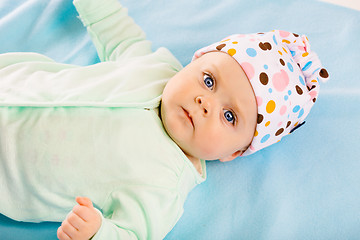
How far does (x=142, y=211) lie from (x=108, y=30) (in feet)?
2.21

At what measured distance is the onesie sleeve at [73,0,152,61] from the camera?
1.27 meters

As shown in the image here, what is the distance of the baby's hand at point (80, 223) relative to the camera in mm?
771

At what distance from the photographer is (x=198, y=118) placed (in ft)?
3.06

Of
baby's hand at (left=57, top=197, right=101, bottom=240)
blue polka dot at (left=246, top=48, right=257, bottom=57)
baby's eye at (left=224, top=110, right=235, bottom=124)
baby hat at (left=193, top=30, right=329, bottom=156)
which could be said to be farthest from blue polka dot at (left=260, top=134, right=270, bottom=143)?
baby's hand at (left=57, top=197, right=101, bottom=240)

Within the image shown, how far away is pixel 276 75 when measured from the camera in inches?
37.9

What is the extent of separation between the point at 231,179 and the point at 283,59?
39 centimetres

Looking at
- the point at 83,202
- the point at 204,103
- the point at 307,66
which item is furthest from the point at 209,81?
the point at 83,202

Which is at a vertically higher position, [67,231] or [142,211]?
[67,231]

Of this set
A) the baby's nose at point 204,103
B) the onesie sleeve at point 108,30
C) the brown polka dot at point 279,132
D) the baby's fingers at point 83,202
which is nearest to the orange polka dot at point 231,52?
the baby's nose at point 204,103

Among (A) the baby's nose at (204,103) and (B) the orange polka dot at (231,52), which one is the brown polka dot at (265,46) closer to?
(B) the orange polka dot at (231,52)

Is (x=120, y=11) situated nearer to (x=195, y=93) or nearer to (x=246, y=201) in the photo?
Result: (x=195, y=93)

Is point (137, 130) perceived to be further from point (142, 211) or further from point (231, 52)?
point (231, 52)

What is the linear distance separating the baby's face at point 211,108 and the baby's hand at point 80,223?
1.02ft

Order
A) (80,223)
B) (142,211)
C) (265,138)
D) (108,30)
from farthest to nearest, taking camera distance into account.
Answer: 1. (108,30)
2. (265,138)
3. (142,211)
4. (80,223)
